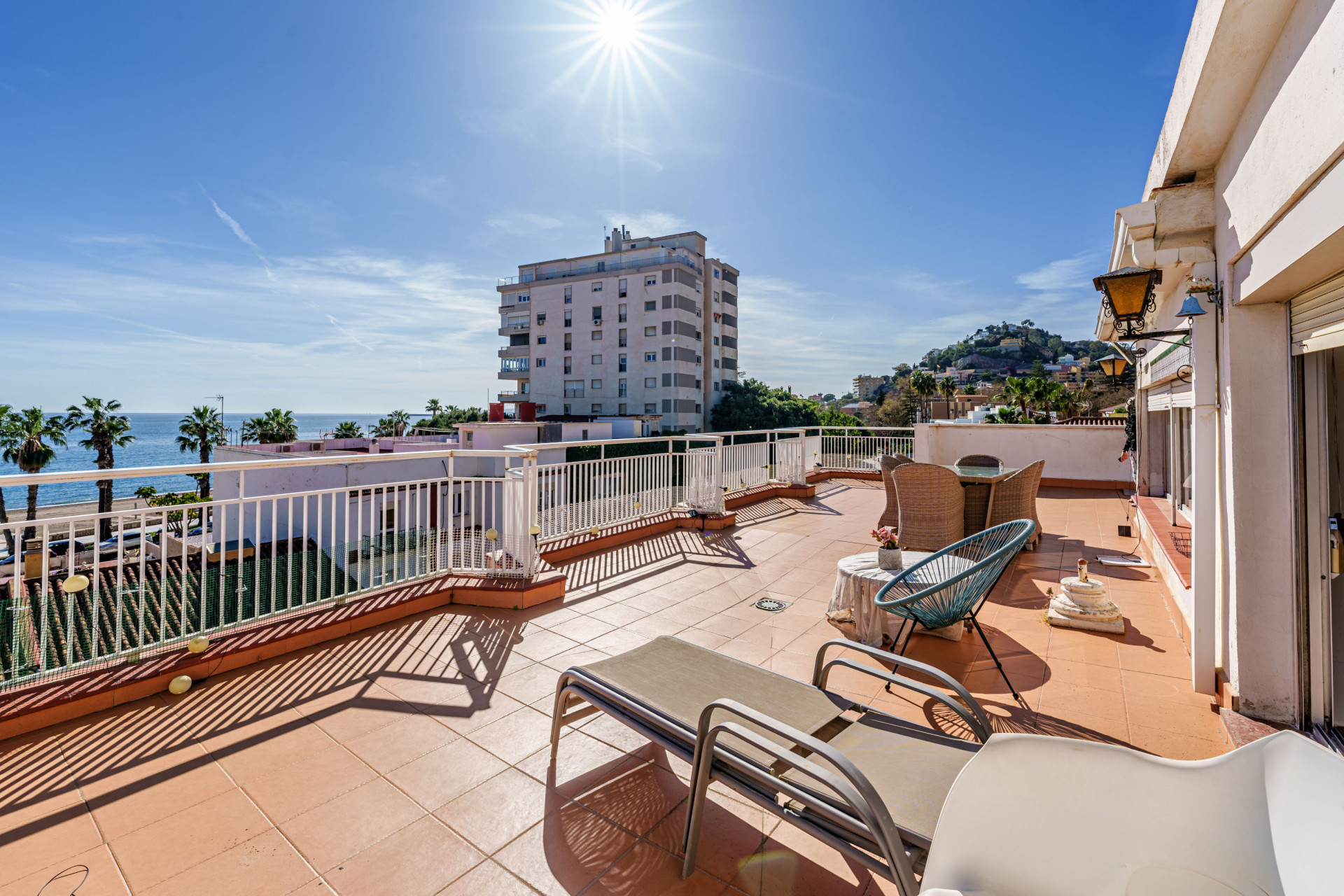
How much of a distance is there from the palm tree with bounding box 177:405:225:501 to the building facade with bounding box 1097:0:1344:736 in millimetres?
41195

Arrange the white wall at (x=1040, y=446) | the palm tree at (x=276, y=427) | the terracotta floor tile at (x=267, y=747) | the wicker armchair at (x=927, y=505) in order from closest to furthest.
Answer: the terracotta floor tile at (x=267, y=747) < the wicker armchair at (x=927, y=505) < the white wall at (x=1040, y=446) < the palm tree at (x=276, y=427)

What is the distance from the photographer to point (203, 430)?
32281 mm

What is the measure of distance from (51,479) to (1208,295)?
19.7ft

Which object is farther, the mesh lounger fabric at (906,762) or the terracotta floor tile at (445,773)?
the terracotta floor tile at (445,773)

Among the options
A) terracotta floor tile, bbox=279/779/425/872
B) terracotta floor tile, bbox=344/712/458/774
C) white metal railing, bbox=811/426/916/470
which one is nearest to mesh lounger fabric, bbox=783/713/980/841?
terracotta floor tile, bbox=279/779/425/872

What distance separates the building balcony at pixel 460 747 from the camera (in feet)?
5.82

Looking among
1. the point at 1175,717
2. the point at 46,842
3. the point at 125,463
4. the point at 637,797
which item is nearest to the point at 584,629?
the point at 637,797

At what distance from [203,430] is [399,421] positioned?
15.8m

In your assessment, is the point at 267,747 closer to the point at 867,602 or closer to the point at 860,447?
the point at 867,602

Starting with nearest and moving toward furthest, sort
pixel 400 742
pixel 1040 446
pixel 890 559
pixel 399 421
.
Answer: pixel 400 742 → pixel 890 559 → pixel 1040 446 → pixel 399 421

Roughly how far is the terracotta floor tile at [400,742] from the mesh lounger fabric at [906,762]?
5.69 ft

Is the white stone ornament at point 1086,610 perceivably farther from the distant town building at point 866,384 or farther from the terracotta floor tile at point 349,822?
the distant town building at point 866,384

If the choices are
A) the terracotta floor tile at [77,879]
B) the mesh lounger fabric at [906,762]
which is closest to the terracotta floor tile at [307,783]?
the terracotta floor tile at [77,879]

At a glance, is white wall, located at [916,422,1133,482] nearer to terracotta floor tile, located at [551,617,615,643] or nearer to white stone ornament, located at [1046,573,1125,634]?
white stone ornament, located at [1046,573,1125,634]
